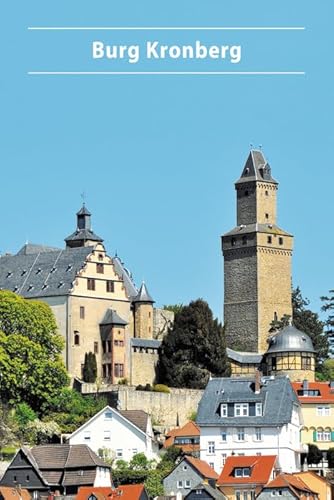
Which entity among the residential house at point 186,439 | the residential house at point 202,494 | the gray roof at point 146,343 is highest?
the gray roof at point 146,343

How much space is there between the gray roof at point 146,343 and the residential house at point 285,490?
26.0 m

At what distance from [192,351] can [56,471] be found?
23549mm

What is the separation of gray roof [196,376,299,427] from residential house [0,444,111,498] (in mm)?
Result: 7587

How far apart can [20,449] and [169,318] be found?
31.7 m

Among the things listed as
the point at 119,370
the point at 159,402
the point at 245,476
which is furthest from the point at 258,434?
the point at 119,370

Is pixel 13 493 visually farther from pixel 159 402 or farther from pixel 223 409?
pixel 159 402

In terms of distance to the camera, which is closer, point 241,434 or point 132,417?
point 241,434

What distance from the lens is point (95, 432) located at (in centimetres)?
11338

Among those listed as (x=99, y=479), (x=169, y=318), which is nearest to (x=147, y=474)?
(x=99, y=479)

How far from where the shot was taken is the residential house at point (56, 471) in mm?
106250

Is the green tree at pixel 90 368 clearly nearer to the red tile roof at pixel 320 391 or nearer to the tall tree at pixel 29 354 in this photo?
the tall tree at pixel 29 354

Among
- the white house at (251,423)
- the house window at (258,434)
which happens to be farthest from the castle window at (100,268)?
the house window at (258,434)

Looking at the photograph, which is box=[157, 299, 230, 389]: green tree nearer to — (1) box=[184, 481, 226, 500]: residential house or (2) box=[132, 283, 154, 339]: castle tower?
(2) box=[132, 283, 154, 339]: castle tower

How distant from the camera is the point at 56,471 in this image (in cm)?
10706
